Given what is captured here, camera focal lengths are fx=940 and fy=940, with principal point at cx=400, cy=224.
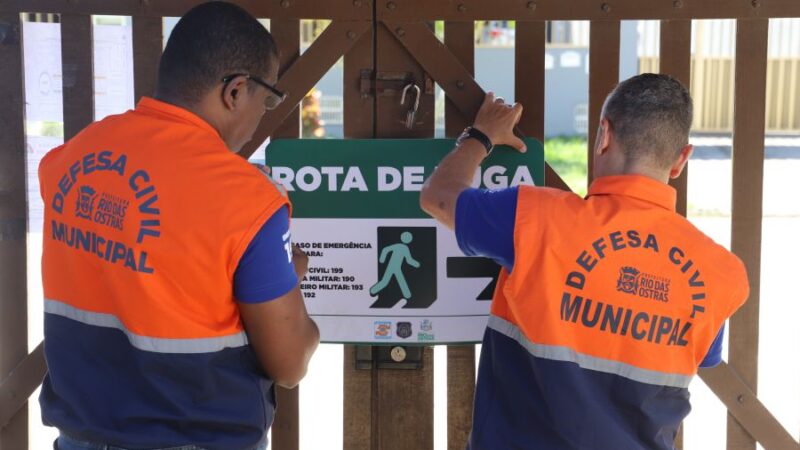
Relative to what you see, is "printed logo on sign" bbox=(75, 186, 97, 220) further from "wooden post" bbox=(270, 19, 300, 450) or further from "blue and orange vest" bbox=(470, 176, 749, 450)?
"wooden post" bbox=(270, 19, 300, 450)

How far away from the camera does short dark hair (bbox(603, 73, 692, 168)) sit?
7.63ft

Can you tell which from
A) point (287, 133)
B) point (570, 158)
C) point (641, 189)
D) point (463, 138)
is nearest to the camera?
point (641, 189)

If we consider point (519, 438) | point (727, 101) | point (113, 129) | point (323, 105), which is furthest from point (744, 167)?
point (727, 101)

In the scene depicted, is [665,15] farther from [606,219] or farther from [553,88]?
[553,88]

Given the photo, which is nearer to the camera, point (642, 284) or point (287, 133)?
point (642, 284)

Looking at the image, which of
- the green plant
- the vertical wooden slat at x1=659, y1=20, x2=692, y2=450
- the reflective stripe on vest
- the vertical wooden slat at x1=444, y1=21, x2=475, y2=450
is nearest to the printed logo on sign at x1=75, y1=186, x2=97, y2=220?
the reflective stripe on vest

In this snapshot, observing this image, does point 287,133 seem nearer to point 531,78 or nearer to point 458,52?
point 458,52

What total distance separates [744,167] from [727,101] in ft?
76.4

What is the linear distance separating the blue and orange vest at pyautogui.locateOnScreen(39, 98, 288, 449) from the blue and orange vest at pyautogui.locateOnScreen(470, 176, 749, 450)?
65cm

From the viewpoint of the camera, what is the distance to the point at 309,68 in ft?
10.7

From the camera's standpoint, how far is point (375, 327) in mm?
3217

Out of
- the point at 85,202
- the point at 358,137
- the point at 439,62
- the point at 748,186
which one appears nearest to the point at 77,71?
the point at 358,137

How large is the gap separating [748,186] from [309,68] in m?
1.60

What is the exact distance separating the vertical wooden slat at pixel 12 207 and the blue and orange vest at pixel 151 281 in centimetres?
127
